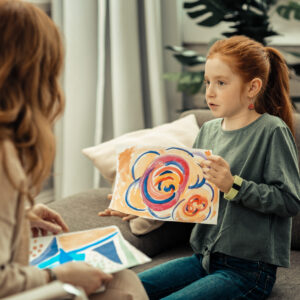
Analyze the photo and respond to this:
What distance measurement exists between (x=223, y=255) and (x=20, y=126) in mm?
690

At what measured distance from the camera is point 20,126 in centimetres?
83

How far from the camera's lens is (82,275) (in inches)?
34.8

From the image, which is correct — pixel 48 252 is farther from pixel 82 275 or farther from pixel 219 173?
pixel 219 173

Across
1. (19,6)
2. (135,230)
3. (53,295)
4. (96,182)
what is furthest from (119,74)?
(53,295)

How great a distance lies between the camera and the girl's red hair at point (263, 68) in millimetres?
1265

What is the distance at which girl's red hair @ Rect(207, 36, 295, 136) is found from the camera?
1.26 m

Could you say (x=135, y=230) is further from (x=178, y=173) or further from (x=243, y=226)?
(x=243, y=226)

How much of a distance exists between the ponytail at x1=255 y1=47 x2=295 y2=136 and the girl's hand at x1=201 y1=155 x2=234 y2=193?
0.23 m

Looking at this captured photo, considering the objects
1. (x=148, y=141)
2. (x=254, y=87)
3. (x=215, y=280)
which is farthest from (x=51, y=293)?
(x=148, y=141)

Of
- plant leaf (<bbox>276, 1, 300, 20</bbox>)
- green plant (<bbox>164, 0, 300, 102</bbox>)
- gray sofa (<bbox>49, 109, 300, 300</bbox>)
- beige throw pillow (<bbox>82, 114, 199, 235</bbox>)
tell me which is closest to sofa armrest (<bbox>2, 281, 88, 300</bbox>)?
gray sofa (<bbox>49, 109, 300, 300</bbox>)

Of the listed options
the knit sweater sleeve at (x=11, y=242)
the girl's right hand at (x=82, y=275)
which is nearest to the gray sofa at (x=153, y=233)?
the girl's right hand at (x=82, y=275)

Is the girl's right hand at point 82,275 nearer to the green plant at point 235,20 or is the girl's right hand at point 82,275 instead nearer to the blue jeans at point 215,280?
the blue jeans at point 215,280

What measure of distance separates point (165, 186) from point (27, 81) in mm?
636

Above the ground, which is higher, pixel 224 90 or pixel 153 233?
pixel 224 90
